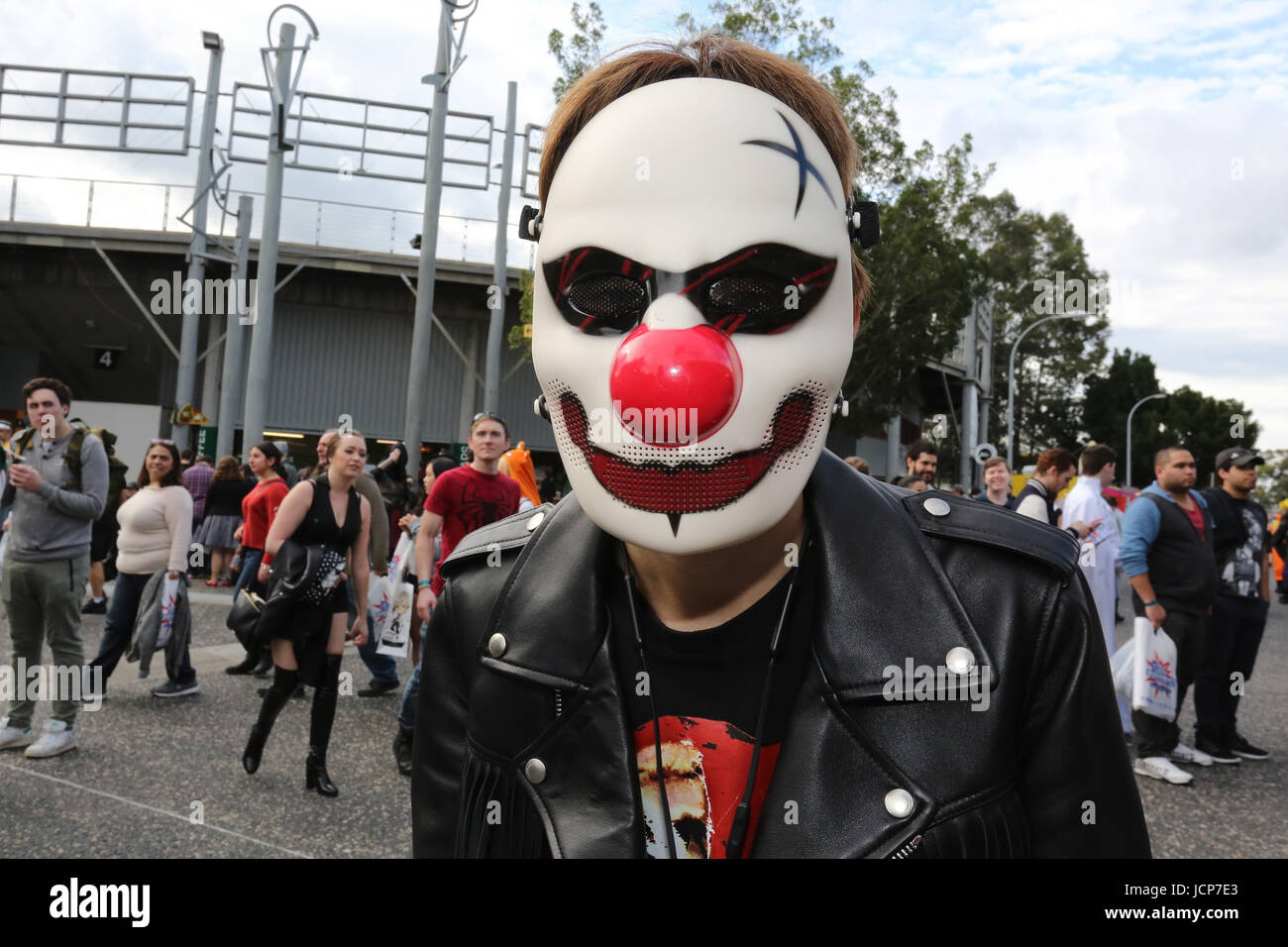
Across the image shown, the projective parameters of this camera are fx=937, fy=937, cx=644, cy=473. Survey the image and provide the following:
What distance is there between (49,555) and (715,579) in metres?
4.77

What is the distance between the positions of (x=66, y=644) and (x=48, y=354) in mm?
23305

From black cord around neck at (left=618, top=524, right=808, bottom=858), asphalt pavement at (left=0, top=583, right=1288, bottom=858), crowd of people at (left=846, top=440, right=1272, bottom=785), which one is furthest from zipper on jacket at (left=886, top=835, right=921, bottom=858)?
crowd of people at (left=846, top=440, right=1272, bottom=785)

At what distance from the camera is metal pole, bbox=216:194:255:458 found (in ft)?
43.1

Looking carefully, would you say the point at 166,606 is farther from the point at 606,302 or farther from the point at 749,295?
the point at 749,295

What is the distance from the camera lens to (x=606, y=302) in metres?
1.23

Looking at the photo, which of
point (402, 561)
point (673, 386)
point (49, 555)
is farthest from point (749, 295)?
point (402, 561)

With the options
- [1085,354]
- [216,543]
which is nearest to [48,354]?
[216,543]

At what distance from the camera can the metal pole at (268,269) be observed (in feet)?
37.8

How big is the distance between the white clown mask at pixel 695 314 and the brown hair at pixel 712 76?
0.39 ft

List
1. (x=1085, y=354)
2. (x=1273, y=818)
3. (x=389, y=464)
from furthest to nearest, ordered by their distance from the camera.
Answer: (x=1085, y=354), (x=389, y=464), (x=1273, y=818)

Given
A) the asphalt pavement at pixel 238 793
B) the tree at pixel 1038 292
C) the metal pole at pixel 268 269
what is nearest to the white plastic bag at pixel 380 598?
the asphalt pavement at pixel 238 793

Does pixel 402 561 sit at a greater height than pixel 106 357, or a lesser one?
lesser

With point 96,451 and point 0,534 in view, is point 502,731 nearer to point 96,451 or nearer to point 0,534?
point 96,451

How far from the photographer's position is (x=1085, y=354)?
35062mm
